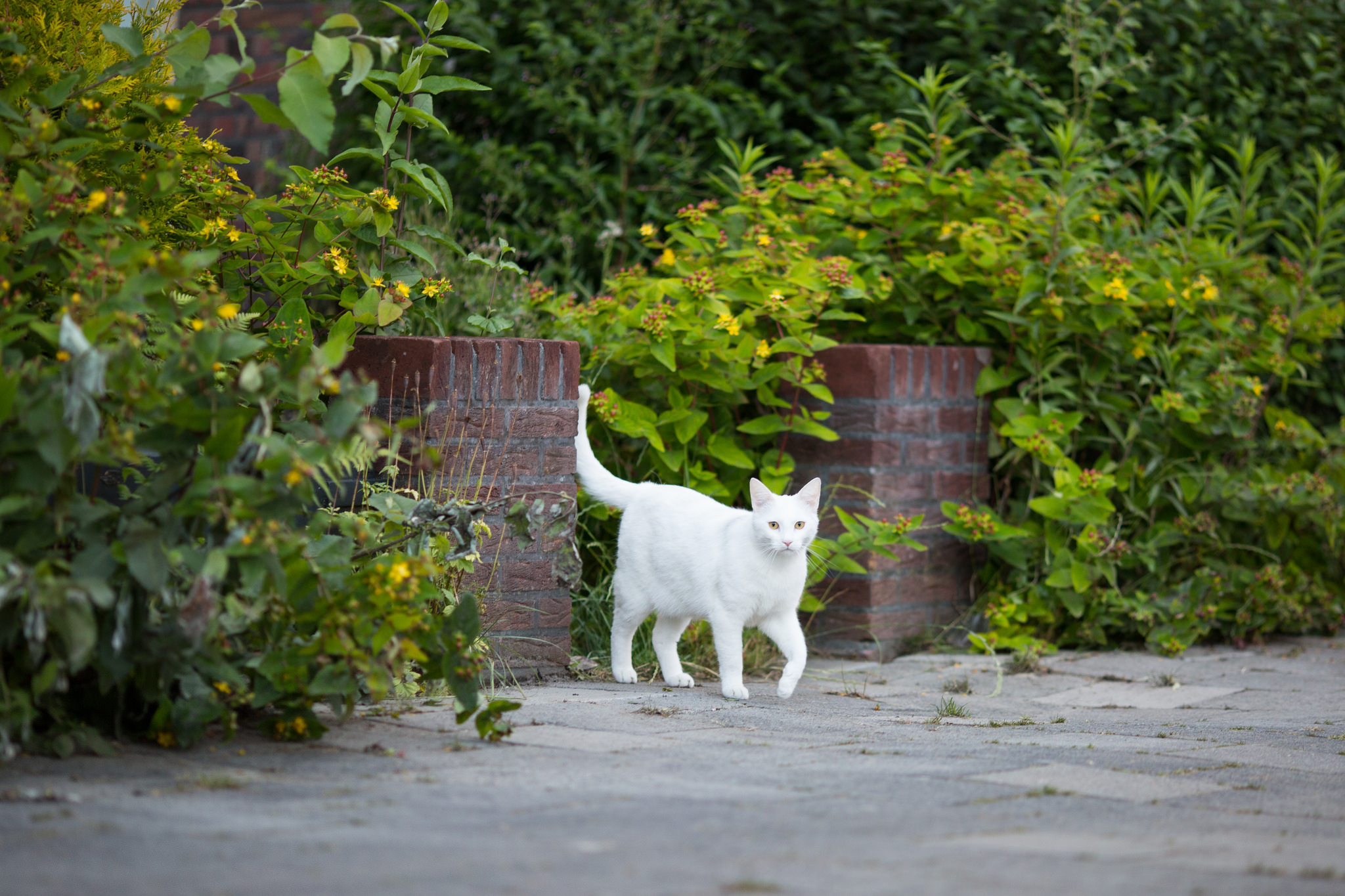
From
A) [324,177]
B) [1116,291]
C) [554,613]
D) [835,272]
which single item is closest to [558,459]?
[554,613]

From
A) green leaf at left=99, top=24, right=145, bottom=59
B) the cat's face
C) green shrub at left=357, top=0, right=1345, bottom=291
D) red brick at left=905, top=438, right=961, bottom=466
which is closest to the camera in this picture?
green leaf at left=99, top=24, right=145, bottom=59

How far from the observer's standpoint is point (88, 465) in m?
3.54

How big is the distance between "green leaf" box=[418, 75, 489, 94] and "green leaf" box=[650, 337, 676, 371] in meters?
0.92

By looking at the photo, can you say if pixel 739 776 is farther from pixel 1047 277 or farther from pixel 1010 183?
pixel 1010 183

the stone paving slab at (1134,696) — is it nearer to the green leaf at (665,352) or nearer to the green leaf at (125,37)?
the green leaf at (665,352)

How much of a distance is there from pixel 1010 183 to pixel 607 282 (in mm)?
1575

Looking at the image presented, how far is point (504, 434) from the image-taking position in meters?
3.60

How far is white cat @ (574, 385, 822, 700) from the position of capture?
338 centimetres

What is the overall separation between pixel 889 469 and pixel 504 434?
147cm

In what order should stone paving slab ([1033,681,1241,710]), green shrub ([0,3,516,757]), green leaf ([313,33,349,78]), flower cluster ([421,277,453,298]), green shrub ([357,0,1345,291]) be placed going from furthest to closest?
green shrub ([357,0,1345,291]) < stone paving slab ([1033,681,1241,710]) < flower cluster ([421,277,453,298]) < green leaf ([313,33,349,78]) < green shrub ([0,3,516,757])

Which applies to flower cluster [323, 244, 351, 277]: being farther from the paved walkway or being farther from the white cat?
the paved walkway

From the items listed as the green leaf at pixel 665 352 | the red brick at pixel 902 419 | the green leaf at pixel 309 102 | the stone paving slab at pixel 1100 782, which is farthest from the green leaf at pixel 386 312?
the stone paving slab at pixel 1100 782

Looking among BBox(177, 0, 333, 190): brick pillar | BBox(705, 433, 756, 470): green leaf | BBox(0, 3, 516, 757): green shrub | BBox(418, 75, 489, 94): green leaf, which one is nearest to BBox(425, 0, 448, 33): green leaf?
BBox(418, 75, 489, 94): green leaf

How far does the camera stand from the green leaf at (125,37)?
8.46ft
